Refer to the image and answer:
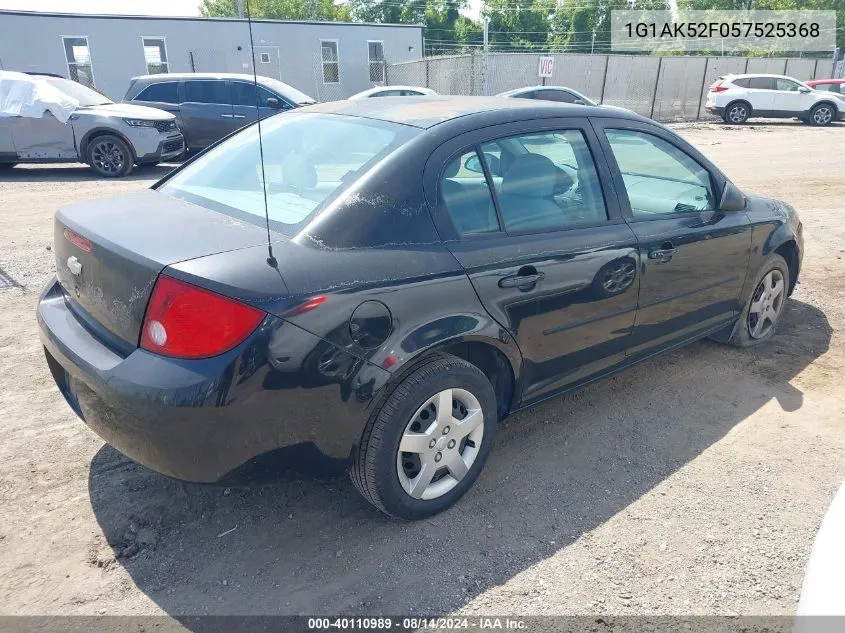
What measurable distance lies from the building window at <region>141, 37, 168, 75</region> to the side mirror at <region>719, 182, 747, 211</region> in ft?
73.5

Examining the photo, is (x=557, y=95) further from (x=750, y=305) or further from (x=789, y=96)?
(x=750, y=305)

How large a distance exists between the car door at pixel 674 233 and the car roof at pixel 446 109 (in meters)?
0.18

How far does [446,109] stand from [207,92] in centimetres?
1095

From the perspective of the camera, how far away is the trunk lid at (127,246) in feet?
7.83

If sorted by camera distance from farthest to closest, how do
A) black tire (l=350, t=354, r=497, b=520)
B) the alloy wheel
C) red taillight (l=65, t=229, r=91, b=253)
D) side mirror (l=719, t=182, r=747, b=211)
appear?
the alloy wheel < side mirror (l=719, t=182, r=747, b=211) < red taillight (l=65, t=229, r=91, b=253) < black tire (l=350, t=354, r=497, b=520)

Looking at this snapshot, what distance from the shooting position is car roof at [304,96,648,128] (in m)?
3.03

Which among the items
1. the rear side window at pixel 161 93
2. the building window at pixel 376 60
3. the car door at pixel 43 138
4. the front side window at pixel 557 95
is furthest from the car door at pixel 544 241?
the building window at pixel 376 60

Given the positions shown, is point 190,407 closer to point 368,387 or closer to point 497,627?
point 368,387

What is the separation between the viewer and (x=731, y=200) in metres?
3.94

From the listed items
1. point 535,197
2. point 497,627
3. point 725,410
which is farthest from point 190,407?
point 725,410

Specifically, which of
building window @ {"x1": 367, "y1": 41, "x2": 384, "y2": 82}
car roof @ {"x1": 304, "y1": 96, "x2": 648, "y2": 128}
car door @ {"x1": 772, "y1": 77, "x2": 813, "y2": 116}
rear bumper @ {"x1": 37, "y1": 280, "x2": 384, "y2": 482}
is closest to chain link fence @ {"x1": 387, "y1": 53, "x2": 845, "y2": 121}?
building window @ {"x1": 367, "y1": 41, "x2": 384, "y2": 82}

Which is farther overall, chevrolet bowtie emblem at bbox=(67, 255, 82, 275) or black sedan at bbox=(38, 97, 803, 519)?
chevrolet bowtie emblem at bbox=(67, 255, 82, 275)

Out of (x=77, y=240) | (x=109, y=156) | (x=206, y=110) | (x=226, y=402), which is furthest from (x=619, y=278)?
(x=206, y=110)

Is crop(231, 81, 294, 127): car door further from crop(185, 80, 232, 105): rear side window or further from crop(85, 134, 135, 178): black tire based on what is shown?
crop(85, 134, 135, 178): black tire
